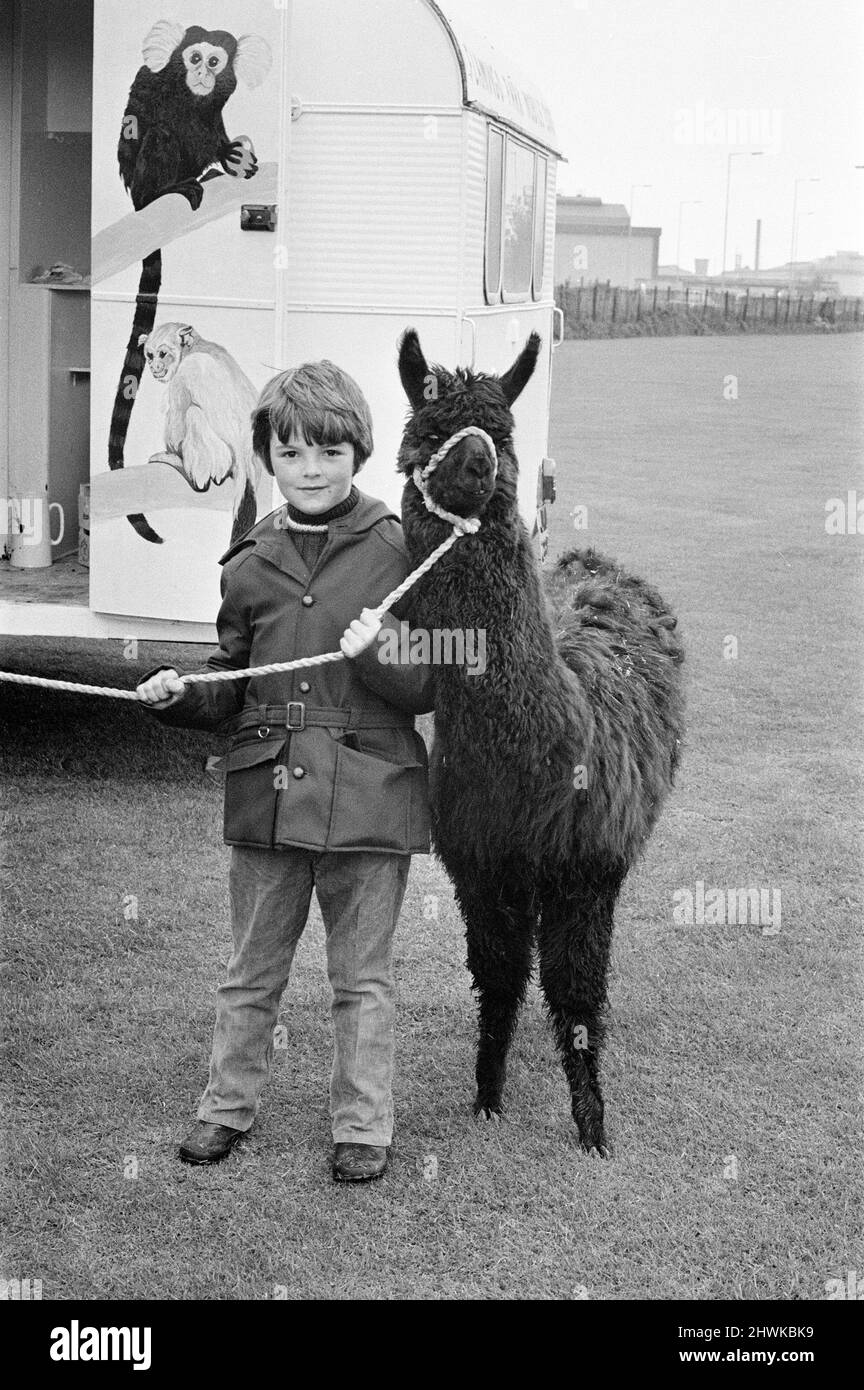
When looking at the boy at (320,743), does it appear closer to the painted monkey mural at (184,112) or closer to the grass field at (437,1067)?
the grass field at (437,1067)

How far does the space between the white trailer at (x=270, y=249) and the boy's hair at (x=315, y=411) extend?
210 centimetres

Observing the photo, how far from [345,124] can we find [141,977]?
9.62 feet

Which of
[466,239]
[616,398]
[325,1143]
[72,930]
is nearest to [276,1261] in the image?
[325,1143]

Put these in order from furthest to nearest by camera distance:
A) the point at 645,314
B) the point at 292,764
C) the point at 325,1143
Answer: the point at 645,314 → the point at 325,1143 → the point at 292,764

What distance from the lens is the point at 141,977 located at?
4691 millimetres

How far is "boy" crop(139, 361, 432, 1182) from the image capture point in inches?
132

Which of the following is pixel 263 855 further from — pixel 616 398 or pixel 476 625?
pixel 616 398

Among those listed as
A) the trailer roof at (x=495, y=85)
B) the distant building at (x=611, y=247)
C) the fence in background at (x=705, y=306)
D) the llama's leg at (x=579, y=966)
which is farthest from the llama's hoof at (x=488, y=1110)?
the distant building at (x=611, y=247)

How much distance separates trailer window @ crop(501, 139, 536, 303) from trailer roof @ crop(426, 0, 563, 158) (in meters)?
0.12

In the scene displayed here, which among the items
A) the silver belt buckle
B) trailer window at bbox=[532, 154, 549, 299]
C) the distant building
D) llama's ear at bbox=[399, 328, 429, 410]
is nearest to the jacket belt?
the silver belt buckle

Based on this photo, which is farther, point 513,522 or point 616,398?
point 616,398

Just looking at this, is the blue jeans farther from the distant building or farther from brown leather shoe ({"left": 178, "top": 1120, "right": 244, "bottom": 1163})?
the distant building

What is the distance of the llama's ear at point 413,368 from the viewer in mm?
3068

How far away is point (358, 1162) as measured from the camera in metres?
3.58
